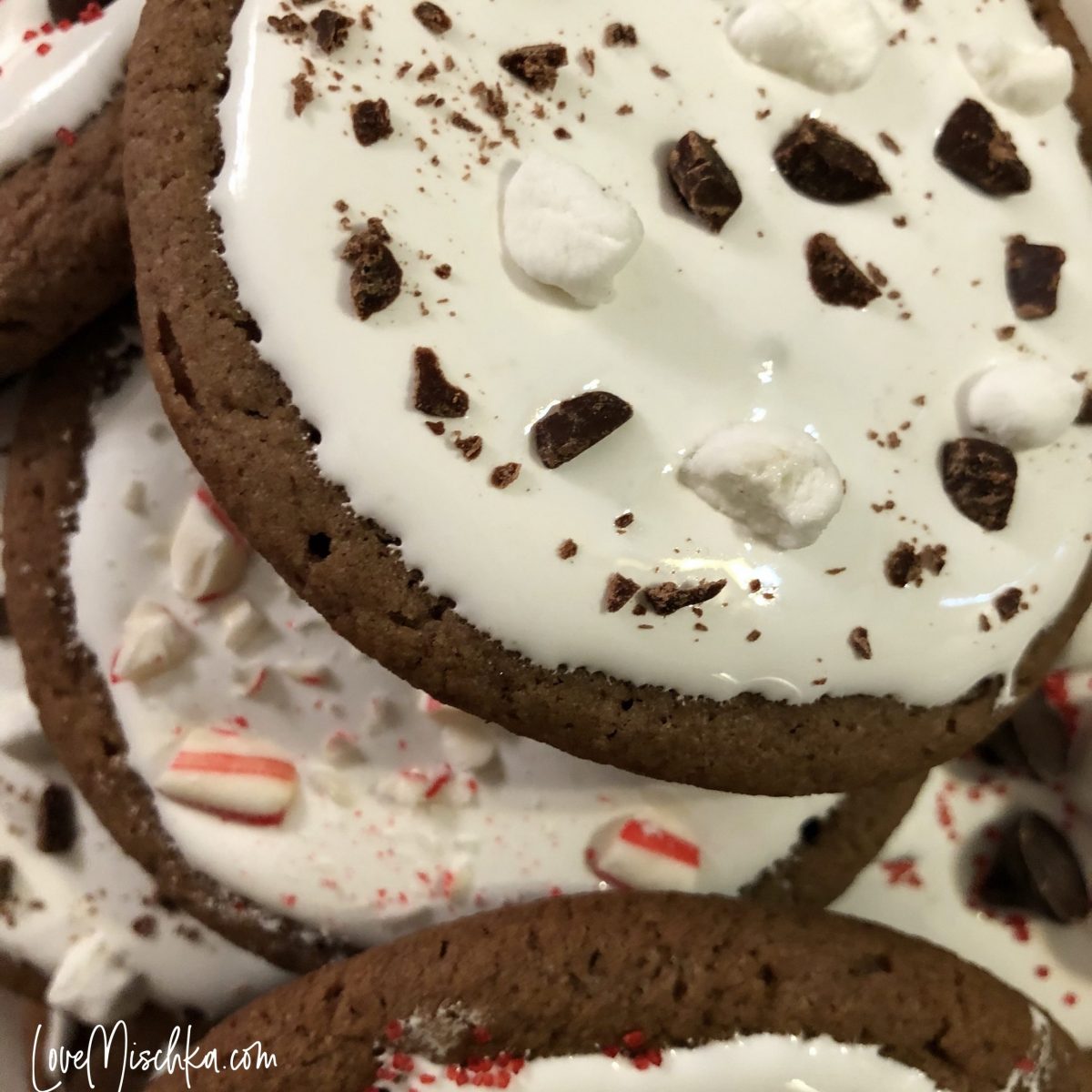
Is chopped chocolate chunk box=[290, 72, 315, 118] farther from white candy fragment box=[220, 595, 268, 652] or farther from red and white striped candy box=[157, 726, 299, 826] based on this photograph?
red and white striped candy box=[157, 726, 299, 826]

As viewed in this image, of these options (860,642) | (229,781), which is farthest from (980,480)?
(229,781)

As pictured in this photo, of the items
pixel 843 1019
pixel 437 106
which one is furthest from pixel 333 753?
pixel 437 106

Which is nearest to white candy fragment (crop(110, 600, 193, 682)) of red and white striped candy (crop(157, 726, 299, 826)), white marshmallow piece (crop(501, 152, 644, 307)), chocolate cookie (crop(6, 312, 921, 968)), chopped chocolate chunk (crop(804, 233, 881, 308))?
chocolate cookie (crop(6, 312, 921, 968))

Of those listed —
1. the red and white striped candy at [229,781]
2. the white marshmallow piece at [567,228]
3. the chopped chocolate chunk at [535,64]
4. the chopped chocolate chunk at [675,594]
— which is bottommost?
the red and white striped candy at [229,781]

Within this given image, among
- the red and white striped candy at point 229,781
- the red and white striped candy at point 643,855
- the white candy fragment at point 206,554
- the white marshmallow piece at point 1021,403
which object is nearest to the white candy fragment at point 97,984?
the red and white striped candy at point 229,781

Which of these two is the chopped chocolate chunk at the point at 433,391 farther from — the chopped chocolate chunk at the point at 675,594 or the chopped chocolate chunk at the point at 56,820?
the chopped chocolate chunk at the point at 56,820

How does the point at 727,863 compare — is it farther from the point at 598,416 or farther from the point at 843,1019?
the point at 598,416

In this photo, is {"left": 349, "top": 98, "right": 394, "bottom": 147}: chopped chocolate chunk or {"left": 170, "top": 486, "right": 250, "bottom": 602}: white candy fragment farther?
{"left": 170, "top": 486, "right": 250, "bottom": 602}: white candy fragment
